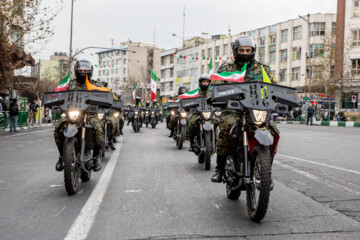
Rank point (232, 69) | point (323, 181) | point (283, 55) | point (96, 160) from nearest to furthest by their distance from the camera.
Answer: point (232, 69), point (96, 160), point (323, 181), point (283, 55)

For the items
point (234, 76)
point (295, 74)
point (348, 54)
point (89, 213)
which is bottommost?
point (89, 213)

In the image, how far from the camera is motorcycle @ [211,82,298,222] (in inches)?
161

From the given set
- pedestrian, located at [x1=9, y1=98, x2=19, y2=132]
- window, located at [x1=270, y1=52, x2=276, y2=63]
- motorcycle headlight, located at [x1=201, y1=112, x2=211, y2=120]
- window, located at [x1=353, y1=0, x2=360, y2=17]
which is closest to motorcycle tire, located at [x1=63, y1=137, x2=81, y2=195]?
motorcycle headlight, located at [x1=201, y1=112, x2=211, y2=120]

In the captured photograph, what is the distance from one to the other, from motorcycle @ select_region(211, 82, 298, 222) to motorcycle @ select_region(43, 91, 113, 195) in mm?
1833

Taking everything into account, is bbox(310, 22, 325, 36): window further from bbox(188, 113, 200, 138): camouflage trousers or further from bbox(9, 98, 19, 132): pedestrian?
bbox(188, 113, 200, 138): camouflage trousers

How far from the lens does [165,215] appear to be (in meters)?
4.55

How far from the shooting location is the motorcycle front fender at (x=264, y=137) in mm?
4082

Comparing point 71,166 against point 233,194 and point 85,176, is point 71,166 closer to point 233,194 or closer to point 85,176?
point 85,176

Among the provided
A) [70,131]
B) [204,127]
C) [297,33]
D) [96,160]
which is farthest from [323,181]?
[297,33]

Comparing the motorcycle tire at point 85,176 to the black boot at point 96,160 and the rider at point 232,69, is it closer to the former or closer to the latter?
the black boot at point 96,160

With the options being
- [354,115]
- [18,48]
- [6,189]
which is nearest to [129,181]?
[6,189]

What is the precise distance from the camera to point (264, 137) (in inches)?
162

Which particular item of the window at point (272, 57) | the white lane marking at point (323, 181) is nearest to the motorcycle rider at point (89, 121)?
the white lane marking at point (323, 181)

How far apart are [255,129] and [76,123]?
2.47 metres
